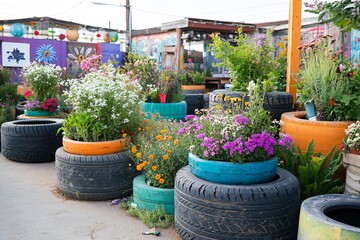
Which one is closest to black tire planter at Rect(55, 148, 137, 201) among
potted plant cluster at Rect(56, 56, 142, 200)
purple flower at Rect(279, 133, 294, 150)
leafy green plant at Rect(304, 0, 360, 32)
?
potted plant cluster at Rect(56, 56, 142, 200)

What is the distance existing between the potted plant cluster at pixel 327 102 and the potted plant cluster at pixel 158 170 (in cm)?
140

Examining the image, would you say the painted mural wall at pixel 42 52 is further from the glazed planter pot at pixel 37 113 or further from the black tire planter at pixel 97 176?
the black tire planter at pixel 97 176

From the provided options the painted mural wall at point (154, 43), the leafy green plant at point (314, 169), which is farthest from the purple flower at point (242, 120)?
the painted mural wall at point (154, 43)

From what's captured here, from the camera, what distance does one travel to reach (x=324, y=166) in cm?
400

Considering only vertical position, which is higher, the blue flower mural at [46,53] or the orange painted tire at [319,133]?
the blue flower mural at [46,53]

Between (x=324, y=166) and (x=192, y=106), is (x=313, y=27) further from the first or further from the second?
(x=324, y=166)

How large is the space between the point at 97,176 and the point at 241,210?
208 centimetres

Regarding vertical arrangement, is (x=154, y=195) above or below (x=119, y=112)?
below

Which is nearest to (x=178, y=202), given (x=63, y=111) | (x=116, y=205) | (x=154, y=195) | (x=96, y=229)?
(x=154, y=195)

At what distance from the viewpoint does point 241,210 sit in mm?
3002

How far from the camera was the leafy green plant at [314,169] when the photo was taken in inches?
151

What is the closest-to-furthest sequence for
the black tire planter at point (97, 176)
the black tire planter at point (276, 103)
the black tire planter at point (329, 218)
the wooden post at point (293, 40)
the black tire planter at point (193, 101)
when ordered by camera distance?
1. the black tire planter at point (329, 218)
2. the black tire planter at point (97, 176)
3. the black tire planter at point (276, 103)
4. the wooden post at point (293, 40)
5. the black tire planter at point (193, 101)

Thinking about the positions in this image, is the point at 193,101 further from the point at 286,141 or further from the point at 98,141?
the point at 286,141

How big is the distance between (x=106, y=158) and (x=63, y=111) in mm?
3941
